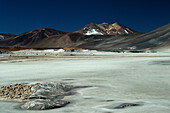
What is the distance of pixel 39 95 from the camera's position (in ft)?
23.1

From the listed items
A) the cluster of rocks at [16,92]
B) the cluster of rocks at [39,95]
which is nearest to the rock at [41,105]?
the cluster of rocks at [39,95]

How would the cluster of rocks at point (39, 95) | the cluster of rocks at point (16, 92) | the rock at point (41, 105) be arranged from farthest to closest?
the cluster of rocks at point (16, 92), the cluster of rocks at point (39, 95), the rock at point (41, 105)

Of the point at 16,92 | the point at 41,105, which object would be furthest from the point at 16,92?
the point at 41,105

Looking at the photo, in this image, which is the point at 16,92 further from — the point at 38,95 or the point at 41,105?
the point at 41,105

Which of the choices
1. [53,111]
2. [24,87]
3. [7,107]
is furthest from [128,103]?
[24,87]

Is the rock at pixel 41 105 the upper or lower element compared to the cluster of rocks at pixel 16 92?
lower

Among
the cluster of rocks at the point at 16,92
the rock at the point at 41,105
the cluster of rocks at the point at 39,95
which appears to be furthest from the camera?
the cluster of rocks at the point at 16,92

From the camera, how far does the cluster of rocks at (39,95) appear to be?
5.87 metres

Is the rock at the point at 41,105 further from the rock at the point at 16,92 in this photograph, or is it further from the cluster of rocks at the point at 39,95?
the rock at the point at 16,92

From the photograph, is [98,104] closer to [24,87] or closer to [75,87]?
[75,87]

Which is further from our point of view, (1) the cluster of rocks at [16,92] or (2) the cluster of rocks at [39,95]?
(1) the cluster of rocks at [16,92]

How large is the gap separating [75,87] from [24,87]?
6.43 feet

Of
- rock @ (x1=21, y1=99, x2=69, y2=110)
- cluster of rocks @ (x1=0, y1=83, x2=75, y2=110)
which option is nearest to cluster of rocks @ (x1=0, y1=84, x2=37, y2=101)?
cluster of rocks @ (x1=0, y1=83, x2=75, y2=110)

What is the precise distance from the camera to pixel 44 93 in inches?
292
